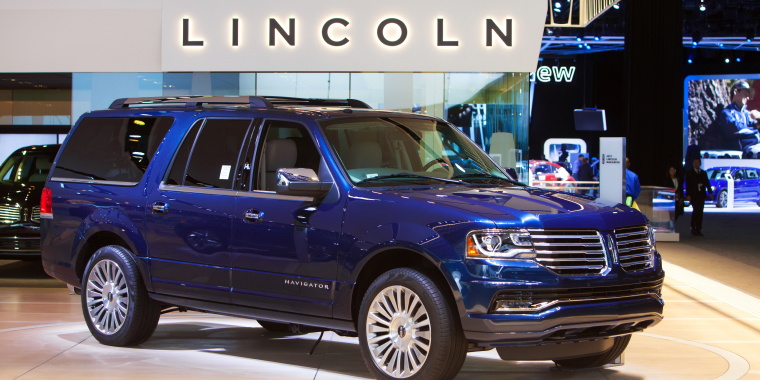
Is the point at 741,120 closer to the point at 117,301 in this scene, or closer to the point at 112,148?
the point at 112,148

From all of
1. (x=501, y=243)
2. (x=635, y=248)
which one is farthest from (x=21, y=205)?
(x=635, y=248)

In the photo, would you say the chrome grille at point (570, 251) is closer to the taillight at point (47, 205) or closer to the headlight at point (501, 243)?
the headlight at point (501, 243)

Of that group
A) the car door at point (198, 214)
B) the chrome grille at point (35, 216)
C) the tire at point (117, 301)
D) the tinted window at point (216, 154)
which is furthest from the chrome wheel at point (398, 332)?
the chrome grille at point (35, 216)

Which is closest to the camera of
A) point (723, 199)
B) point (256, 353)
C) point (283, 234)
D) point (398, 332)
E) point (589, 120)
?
point (398, 332)

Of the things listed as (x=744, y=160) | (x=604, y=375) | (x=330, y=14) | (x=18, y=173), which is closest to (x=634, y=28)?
(x=744, y=160)

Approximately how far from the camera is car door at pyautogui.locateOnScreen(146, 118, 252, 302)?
19.8 ft

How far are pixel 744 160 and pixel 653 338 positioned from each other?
94.9ft

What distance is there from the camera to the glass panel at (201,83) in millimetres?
15336

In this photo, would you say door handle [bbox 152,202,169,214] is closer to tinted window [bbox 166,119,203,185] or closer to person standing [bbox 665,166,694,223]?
tinted window [bbox 166,119,203,185]

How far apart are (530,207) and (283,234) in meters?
1.67

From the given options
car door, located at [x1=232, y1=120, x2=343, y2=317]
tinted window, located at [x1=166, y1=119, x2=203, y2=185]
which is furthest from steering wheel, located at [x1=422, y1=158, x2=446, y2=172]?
tinted window, located at [x1=166, y1=119, x2=203, y2=185]

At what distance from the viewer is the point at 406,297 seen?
16.7 ft

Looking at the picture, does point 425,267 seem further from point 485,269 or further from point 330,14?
point 330,14

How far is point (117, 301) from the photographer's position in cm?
677
